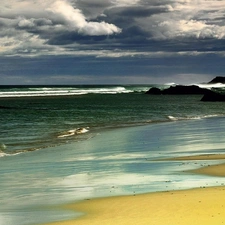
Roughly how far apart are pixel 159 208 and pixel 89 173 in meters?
5.98

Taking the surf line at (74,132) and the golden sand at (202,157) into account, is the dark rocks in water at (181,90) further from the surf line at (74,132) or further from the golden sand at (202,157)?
the golden sand at (202,157)

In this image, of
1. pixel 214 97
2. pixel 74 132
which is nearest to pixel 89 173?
pixel 74 132

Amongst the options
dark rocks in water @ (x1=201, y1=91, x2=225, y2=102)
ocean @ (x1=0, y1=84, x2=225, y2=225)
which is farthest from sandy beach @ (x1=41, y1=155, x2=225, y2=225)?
dark rocks in water @ (x1=201, y1=91, x2=225, y2=102)

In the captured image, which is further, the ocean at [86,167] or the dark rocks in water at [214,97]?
the dark rocks in water at [214,97]

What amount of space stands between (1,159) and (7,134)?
1275cm

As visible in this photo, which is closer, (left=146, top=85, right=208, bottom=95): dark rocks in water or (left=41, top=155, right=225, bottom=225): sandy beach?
(left=41, top=155, right=225, bottom=225): sandy beach

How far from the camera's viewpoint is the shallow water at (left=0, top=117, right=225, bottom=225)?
15.3 m

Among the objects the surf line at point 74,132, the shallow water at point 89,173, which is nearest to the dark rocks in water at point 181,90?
the surf line at point 74,132

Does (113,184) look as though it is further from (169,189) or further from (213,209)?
(213,209)

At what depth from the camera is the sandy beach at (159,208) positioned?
13.0 meters

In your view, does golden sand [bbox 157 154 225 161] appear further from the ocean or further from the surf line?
the surf line

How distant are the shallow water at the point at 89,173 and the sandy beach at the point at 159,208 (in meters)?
0.68

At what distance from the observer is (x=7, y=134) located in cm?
3712

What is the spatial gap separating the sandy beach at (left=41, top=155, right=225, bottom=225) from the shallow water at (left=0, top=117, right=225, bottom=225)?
0.68 meters
